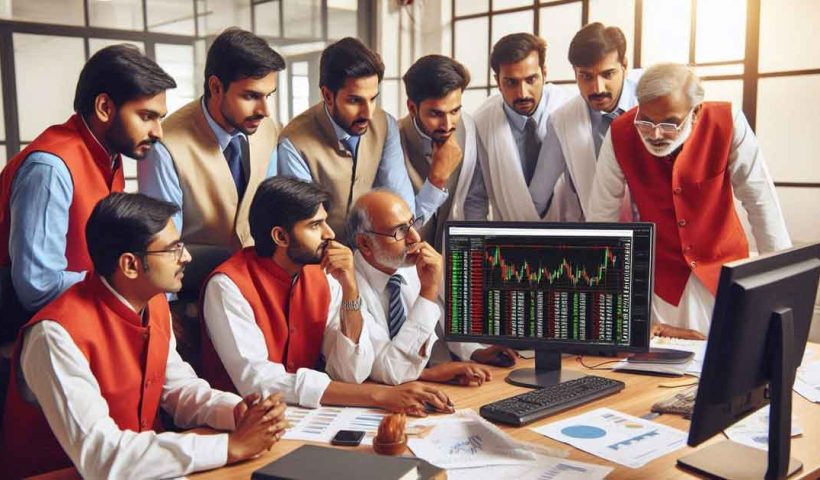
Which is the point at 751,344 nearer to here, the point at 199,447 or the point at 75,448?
the point at 199,447

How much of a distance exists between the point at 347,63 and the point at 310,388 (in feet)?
3.91

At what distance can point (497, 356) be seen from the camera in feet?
7.04

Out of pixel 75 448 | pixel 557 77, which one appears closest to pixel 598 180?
pixel 75 448

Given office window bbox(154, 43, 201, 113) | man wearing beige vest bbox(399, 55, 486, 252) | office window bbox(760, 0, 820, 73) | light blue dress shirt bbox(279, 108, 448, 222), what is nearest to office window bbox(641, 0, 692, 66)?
office window bbox(760, 0, 820, 73)

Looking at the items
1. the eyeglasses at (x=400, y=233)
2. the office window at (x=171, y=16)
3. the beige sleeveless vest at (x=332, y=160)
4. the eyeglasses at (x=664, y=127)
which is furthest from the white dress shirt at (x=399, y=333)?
the office window at (x=171, y=16)

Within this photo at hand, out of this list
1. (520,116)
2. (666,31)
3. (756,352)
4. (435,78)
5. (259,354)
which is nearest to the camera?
(756,352)

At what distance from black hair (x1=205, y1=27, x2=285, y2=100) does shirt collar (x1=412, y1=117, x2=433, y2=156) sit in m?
0.69

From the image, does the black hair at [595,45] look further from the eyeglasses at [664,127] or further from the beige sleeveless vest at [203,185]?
the beige sleeveless vest at [203,185]

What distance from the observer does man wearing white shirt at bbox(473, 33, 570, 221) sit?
115 inches

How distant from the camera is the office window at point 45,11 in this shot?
397 centimetres

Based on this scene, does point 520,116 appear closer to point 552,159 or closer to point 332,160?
point 552,159

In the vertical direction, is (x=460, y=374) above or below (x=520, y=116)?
below

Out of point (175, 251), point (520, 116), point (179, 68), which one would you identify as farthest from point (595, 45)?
point (179, 68)

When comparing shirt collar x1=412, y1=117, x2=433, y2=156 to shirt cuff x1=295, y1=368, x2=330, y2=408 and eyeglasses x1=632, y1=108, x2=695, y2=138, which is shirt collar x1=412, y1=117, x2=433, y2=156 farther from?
shirt cuff x1=295, y1=368, x2=330, y2=408
